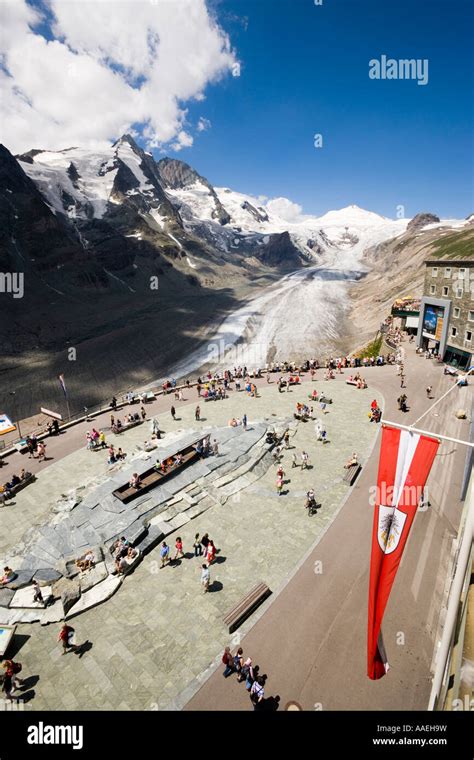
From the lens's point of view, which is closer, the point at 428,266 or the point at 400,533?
the point at 400,533

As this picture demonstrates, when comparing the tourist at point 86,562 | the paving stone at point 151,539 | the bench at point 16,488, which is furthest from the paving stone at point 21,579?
the bench at point 16,488

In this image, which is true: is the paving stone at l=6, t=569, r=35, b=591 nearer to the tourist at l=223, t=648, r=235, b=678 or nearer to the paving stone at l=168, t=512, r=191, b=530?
the paving stone at l=168, t=512, r=191, b=530

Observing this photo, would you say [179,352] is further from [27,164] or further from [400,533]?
[27,164]

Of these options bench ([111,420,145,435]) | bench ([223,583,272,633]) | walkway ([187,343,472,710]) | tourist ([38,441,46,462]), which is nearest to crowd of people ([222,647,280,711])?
walkway ([187,343,472,710])

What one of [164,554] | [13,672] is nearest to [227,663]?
Answer: [164,554]

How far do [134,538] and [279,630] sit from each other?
24.4 feet

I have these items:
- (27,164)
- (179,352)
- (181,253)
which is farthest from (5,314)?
(27,164)

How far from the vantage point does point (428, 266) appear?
42500 millimetres

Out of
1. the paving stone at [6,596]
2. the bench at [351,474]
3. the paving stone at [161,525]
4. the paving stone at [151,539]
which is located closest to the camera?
the paving stone at [6,596]

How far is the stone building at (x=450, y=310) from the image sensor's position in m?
37.3

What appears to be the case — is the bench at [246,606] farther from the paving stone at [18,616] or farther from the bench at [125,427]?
the bench at [125,427]

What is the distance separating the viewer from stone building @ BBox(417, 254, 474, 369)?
37344 millimetres

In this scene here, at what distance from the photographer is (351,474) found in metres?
21.0

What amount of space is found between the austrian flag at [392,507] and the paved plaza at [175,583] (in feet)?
22.2
